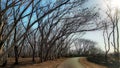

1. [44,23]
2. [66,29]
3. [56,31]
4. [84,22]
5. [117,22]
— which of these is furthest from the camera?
[117,22]

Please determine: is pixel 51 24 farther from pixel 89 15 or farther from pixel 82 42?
pixel 82 42

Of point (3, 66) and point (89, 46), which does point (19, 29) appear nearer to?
point (3, 66)

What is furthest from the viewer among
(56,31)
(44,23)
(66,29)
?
(56,31)

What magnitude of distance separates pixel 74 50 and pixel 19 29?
102761mm

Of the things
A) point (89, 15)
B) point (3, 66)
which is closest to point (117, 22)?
point (89, 15)

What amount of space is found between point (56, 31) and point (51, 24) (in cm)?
600

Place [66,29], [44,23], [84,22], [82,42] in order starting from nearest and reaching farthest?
[84,22] → [44,23] → [66,29] → [82,42]

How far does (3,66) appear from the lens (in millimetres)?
29016

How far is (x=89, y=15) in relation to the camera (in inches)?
1140

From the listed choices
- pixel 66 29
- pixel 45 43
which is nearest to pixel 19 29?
pixel 45 43

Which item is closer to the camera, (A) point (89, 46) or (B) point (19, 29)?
(B) point (19, 29)

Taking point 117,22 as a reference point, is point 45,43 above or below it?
below

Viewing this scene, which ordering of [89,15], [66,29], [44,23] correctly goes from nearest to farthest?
[89,15] < [44,23] < [66,29]

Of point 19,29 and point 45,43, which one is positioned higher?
Answer: point 19,29
